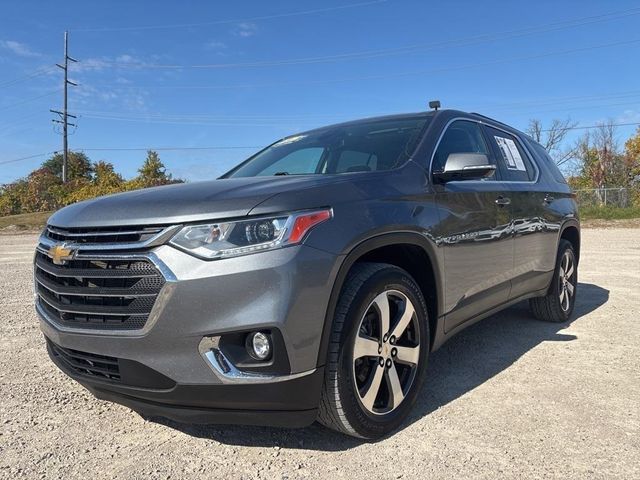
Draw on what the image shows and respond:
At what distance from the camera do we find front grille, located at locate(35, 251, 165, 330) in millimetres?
2145

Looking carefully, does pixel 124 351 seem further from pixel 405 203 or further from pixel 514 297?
pixel 514 297

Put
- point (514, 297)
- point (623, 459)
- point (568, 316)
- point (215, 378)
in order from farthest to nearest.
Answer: point (568, 316)
point (514, 297)
point (623, 459)
point (215, 378)

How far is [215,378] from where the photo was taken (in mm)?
2121

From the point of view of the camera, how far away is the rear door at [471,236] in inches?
123

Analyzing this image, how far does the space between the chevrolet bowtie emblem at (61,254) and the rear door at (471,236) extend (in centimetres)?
194

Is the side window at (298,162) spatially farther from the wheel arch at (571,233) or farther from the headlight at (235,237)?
the wheel arch at (571,233)

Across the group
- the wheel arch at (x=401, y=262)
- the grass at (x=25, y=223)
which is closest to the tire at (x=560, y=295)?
the wheel arch at (x=401, y=262)

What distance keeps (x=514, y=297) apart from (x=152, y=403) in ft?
9.66

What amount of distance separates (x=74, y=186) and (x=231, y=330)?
4054 centimetres

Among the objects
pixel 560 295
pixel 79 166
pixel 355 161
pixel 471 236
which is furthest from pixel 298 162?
pixel 79 166

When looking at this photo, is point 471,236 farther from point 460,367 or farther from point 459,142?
point 460,367

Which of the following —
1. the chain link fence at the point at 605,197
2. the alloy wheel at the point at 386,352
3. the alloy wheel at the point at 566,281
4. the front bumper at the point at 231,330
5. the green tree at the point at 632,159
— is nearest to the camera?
the front bumper at the point at 231,330

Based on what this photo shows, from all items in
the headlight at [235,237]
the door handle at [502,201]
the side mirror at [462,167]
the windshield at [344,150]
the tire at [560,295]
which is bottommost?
the tire at [560,295]

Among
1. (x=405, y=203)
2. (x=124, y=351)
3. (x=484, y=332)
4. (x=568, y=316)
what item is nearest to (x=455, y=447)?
(x=405, y=203)
